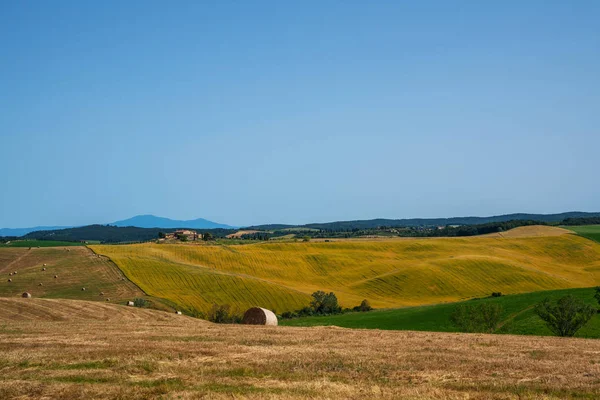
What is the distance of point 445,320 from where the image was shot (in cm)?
5497

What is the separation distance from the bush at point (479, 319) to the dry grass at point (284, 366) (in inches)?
683

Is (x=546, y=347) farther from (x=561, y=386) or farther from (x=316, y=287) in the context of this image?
(x=316, y=287)

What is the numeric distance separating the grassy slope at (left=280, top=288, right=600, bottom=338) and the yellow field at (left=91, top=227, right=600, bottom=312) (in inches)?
640

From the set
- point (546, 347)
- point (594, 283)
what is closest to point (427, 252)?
point (594, 283)

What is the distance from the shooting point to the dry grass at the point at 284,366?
13.9 meters

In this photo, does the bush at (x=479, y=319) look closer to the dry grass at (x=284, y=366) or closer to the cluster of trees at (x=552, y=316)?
the cluster of trees at (x=552, y=316)

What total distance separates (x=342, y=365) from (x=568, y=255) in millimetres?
115452

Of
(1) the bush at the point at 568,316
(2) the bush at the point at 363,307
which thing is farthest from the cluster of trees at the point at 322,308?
(1) the bush at the point at 568,316

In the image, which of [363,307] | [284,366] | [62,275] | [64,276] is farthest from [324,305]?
[284,366]

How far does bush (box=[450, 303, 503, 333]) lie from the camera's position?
42812 millimetres

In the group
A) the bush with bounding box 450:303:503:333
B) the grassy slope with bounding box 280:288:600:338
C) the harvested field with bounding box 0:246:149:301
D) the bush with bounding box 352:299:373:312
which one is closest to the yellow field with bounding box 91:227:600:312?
the harvested field with bounding box 0:246:149:301

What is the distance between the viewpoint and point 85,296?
6681 cm

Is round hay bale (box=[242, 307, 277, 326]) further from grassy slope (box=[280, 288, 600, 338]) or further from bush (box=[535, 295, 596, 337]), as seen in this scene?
bush (box=[535, 295, 596, 337])

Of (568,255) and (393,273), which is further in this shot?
(568,255)
